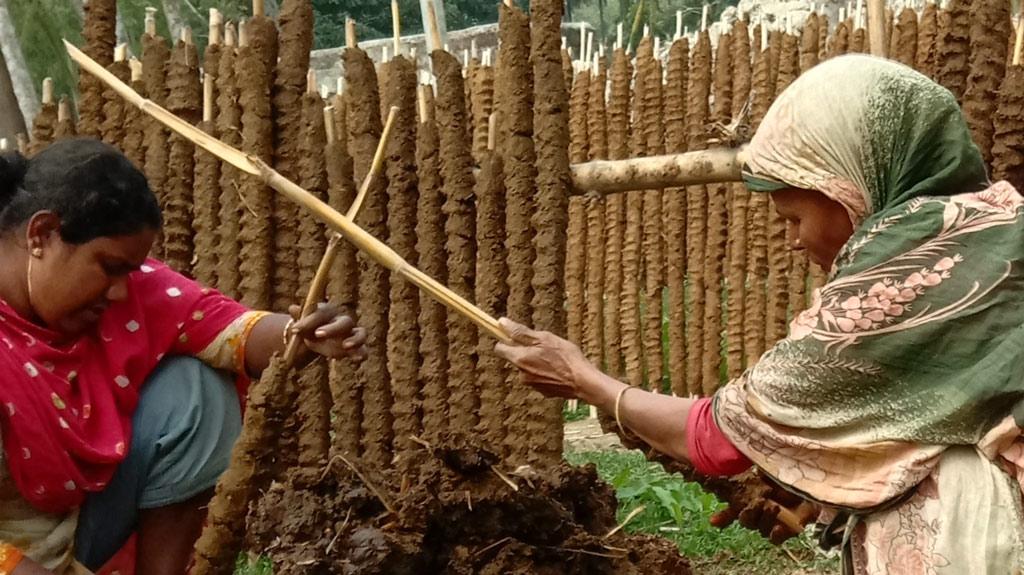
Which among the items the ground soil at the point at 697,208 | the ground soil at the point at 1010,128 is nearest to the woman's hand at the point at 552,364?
the ground soil at the point at 1010,128

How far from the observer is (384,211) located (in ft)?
14.6

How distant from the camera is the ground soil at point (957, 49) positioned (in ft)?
14.5

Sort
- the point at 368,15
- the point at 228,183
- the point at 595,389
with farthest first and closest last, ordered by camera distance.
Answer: the point at 368,15
the point at 228,183
the point at 595,389

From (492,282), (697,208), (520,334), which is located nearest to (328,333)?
(520,334)

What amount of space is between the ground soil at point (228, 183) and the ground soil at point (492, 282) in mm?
1138

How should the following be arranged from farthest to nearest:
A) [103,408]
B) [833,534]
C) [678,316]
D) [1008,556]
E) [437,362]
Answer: [678,316], [437,362], [103,408], [833,534], [1008,556]

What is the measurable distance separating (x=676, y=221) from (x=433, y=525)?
4.60 meters

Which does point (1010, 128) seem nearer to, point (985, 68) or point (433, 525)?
point (985, 68)

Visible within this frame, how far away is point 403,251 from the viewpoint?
4379 mm

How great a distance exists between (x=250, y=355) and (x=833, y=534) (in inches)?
63.9

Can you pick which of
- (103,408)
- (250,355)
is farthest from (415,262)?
(103,408)

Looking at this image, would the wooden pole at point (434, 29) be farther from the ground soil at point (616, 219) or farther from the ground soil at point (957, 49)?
the ground soil at point (616, 219)

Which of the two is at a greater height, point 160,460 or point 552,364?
point 552,364

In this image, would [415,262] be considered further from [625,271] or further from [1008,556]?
[625,271]
